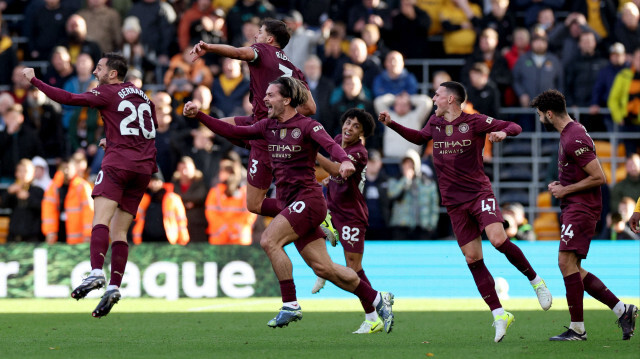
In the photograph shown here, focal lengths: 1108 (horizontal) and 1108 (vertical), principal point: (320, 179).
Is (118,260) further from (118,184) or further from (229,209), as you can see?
(229,209)

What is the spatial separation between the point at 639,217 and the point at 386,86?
9193mm

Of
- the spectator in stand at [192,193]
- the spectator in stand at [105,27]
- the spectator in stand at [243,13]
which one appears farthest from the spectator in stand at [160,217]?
the spectator in stand at [105,27]

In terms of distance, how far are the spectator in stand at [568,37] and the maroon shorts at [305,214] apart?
1162cm

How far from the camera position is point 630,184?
19047mm

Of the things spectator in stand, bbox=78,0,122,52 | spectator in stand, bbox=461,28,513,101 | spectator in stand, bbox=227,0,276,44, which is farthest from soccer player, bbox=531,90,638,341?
spectator in stand, bbox=78,0,122,52

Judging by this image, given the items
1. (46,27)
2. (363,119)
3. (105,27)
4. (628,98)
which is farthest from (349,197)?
(46,27)

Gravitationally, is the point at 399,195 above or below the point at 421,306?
above

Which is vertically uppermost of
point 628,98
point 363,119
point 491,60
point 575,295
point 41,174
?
point 491,60

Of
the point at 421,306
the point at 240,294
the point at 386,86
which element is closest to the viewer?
the point at 421,306

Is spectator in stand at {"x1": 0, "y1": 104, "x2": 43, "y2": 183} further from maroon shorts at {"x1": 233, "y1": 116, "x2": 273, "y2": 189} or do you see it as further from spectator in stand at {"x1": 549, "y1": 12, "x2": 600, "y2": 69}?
spectator in stand at {"x1": 549, "y1": 12, "x2": 600, "y2": 69}

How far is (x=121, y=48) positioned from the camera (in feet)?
70.5

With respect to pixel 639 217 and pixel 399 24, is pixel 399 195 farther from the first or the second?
pixel 639 217

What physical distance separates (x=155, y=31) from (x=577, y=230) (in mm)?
12563

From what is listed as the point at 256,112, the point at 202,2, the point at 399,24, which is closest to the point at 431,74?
the point at 399,24
